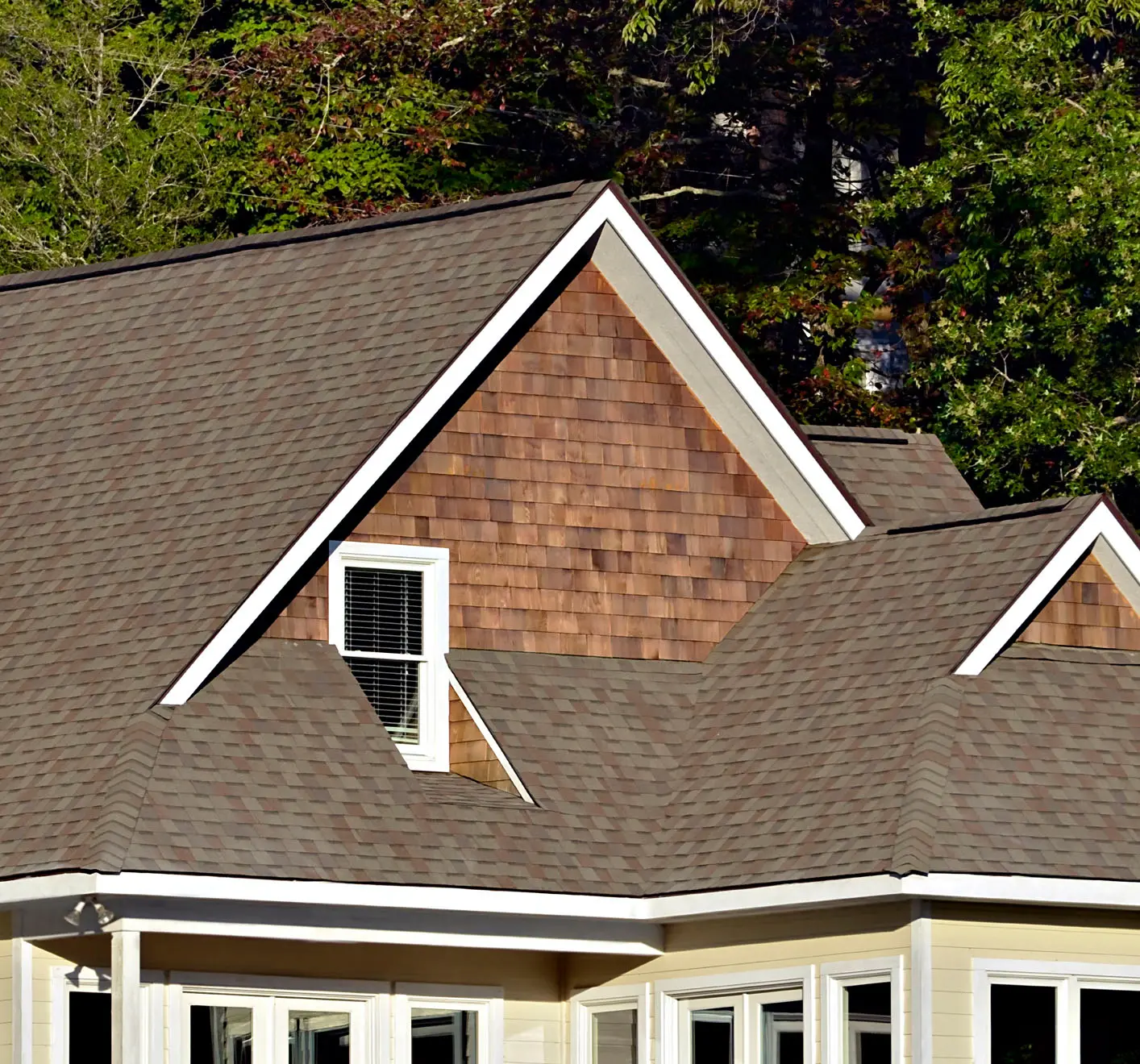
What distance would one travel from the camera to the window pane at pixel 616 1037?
24.2 m

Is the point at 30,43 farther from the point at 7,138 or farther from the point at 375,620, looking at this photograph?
the point at 375,620

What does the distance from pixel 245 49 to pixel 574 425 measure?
20436mm

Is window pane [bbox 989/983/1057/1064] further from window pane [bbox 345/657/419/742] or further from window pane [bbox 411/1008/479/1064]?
window pane [bbox 345/657/419/742]

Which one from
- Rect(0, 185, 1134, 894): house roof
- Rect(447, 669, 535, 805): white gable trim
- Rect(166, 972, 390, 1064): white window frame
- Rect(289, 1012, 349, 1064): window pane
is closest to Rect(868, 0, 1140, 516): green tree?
Rect(0, 185, 1134, 894): house roof

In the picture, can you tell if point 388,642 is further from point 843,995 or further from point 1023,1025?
point 1023,1025

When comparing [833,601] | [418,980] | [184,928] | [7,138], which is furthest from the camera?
[7,138]

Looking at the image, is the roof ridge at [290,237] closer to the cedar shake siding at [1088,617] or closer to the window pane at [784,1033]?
the cedar shake siding at [1088,617]

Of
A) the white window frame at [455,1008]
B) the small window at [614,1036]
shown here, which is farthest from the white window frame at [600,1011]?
the white window frame at [455,1008]

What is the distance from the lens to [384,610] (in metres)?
25.0

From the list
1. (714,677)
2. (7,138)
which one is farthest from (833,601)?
(7,138)

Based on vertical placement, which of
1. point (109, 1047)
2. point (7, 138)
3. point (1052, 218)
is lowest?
point (109, 1047)

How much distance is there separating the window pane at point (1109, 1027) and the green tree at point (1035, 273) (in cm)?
1398

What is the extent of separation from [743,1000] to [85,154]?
21.4 m

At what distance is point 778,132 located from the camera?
4719cm
